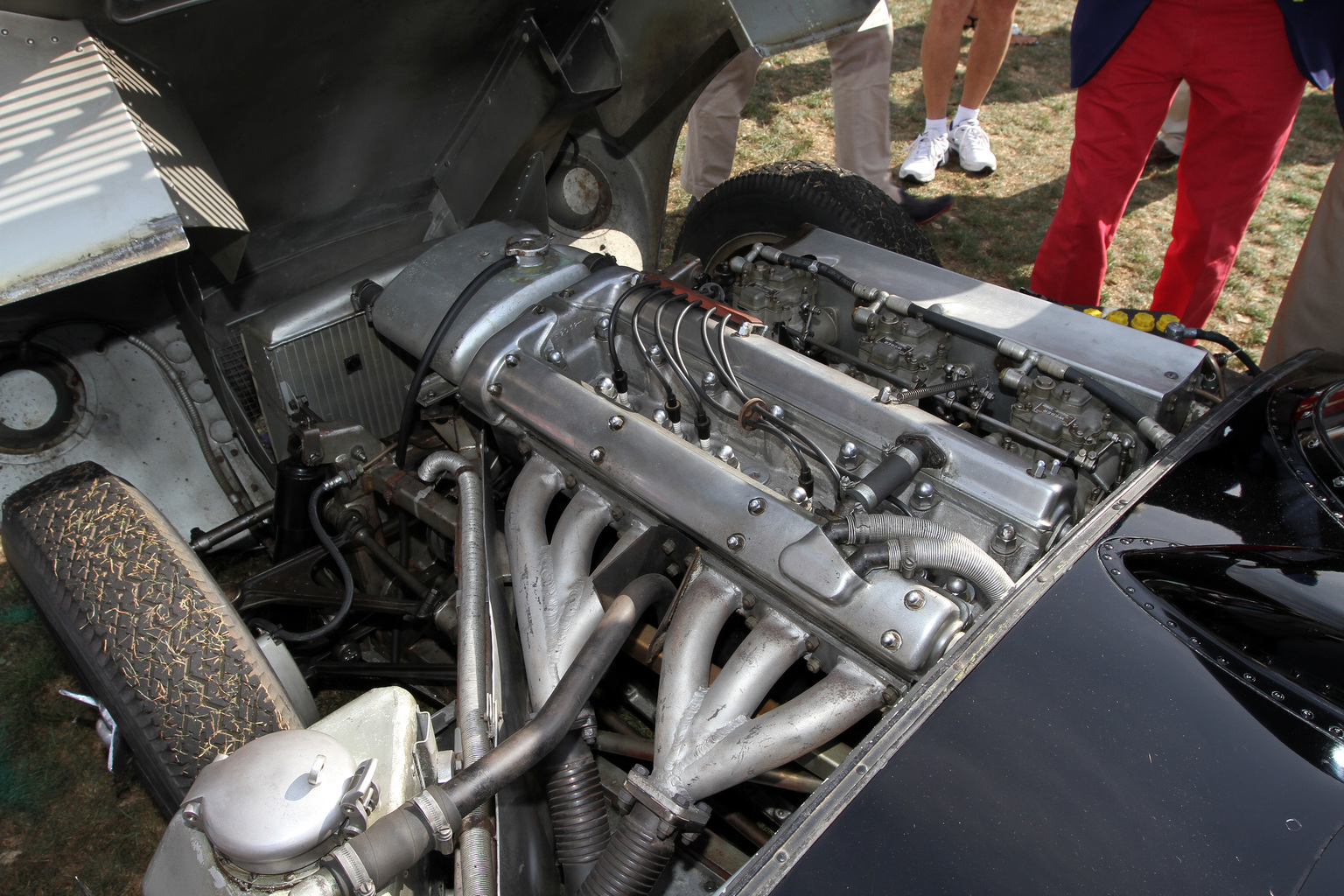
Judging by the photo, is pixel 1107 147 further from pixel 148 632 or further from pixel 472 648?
pixel 148 632

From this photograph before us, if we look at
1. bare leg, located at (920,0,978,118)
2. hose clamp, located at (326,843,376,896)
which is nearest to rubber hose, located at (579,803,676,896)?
hose clamp, located at (326,843,376,896)

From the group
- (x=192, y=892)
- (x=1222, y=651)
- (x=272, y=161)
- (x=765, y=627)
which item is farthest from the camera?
(x=272, y=161)

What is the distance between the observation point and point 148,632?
5.29ft

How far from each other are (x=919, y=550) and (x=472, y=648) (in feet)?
2.74

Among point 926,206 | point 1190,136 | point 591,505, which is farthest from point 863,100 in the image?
point 591,505

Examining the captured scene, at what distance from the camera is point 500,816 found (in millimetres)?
1528

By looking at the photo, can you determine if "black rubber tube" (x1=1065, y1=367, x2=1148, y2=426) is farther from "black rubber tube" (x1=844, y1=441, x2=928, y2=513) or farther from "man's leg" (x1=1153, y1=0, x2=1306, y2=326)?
"man's leg" (x1=1153, y1=0, x2=1306, y2=326)

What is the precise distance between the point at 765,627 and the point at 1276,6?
2909mm

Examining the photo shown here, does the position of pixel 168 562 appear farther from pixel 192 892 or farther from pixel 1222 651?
pixel 1222 651

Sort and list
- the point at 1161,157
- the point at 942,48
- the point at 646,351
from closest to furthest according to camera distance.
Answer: the point at 646,351 < the point at 942,48 < the point at 1161,157

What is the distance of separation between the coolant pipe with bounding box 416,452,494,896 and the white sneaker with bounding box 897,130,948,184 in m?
4.07

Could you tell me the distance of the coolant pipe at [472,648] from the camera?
138 centimetres

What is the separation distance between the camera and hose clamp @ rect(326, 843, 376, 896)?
1.13m

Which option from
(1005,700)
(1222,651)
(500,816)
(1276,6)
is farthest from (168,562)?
(1276,6)
